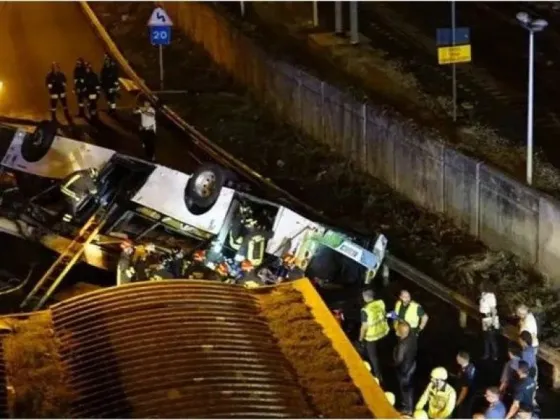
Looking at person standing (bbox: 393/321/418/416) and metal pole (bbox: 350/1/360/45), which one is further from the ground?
metal pole (bbox: 350/1/360/45)

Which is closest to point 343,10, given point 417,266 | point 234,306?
point 417,266

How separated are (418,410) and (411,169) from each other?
8.10m

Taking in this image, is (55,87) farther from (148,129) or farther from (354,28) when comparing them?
(354,28)

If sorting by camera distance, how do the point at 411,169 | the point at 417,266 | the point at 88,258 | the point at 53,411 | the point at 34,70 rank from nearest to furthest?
the point at 53,411
the point at 88,258
the point at 417,266
the point at 411,169
the point at 34,70

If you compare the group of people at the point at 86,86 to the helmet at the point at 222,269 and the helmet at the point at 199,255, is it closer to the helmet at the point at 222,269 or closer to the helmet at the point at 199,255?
the helmet at the point at 199,255

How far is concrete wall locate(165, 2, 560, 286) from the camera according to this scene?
18391mm

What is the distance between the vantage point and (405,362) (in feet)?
50.1

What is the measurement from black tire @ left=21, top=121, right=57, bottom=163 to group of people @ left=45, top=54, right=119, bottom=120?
5299mm

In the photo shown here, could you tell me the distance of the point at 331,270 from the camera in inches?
711

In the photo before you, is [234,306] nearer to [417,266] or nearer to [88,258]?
[88,258]

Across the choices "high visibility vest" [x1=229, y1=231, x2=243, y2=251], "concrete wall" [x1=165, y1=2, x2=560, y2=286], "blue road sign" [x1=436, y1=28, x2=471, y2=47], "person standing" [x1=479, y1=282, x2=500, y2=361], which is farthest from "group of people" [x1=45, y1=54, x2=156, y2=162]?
"person standing" [x1=479, y1=282, x2=500, y2=361]

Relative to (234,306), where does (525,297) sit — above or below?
below

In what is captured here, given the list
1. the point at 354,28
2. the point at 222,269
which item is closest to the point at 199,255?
the point at 222,269

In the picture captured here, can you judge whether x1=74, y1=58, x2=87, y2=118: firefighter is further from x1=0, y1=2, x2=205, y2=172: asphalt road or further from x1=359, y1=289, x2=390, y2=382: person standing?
x1=359, y1=289, x2=390, y2=382: person standing
